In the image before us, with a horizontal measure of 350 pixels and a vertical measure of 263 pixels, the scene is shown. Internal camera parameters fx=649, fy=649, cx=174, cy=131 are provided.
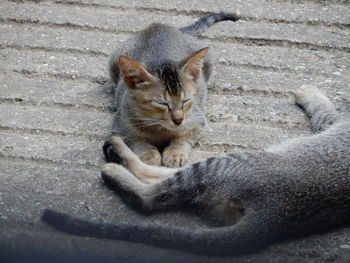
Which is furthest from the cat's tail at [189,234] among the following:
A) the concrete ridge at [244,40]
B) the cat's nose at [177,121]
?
the concrete ridge at [244,40]

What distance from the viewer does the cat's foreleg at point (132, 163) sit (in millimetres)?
3717

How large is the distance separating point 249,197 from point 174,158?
0.82 m

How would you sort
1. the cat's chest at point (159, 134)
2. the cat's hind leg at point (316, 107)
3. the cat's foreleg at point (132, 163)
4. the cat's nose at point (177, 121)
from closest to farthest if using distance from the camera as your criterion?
the cat's foreleg at point (132, 163) < the cat's nose at point (177, 121) < the cat's chest at point (159, 134) < the cat's hind leg at point (316, 107)

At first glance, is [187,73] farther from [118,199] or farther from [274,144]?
[118,199]

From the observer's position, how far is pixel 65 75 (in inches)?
193

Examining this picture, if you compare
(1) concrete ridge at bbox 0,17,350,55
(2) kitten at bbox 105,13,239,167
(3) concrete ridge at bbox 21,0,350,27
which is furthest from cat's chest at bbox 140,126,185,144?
(3) concrete ridge at bbox 21,0,350,27

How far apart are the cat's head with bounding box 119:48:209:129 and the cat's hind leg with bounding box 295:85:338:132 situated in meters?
0.86

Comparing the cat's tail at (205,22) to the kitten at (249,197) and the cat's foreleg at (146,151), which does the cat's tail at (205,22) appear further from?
the kitten at (249,197)

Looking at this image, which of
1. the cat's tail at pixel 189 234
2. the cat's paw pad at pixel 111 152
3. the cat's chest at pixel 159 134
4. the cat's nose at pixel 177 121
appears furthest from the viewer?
the cat's chest at pixel 159 134

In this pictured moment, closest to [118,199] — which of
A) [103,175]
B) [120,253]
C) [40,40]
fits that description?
[103,175]

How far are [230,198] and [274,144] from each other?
0.94 meters

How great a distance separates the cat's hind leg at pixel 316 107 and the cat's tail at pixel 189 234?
128cm

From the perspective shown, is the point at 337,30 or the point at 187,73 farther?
the point at 337,30

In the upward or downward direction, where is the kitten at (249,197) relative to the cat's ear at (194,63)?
downward
